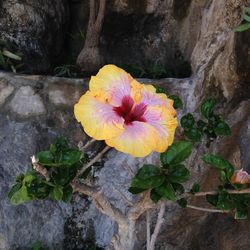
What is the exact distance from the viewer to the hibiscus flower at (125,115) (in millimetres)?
1332

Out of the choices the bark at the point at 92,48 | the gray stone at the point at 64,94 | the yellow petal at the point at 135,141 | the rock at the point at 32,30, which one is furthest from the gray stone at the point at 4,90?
the yellow petal at the point at 135,141

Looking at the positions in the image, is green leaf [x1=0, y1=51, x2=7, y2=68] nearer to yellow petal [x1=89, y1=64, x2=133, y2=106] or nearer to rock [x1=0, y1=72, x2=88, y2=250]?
rock [x1=0, y1=72, x2=88, y2=250]

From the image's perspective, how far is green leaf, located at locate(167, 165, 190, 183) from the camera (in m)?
1.54

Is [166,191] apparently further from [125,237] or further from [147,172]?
[125,237]

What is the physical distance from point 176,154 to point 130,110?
24 centimetres

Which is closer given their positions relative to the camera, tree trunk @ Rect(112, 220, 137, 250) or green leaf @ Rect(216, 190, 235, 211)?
green leaf @ Rect(216, 190, 235, 211)

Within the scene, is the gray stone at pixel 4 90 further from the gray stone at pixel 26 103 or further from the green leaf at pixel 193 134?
the green leaf at pixel 193 134

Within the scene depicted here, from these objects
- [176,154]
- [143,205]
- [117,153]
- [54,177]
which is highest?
[176,154]

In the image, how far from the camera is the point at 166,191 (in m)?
1.53

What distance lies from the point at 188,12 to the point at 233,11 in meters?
0.54

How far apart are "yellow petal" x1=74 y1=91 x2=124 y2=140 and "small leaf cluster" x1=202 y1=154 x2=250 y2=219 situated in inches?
16.5

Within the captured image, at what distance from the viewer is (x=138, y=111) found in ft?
4.68

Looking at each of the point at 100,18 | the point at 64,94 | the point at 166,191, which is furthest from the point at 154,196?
the point at 100,18

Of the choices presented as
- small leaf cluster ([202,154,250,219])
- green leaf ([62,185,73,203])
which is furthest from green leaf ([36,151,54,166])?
small leaf cluster ([202,154,250,219])
